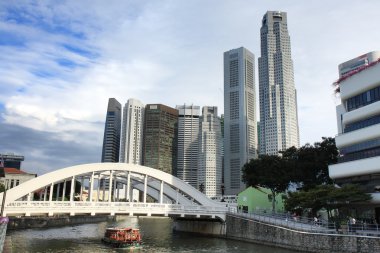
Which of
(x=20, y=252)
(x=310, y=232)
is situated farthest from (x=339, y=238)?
(x=20, y=252)

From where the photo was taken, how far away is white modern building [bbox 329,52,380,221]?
40906 mm

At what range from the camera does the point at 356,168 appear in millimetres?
42312

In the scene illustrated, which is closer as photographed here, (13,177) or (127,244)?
(127,244)

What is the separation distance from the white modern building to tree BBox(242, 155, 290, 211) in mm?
12913

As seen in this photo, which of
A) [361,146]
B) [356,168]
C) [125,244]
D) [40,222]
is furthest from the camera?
[40,222]

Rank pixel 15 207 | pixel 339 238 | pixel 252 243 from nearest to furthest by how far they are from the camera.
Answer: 1. pixel 339 238
2. pixel 15 207
3. pixel 252 243

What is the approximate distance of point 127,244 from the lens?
4062 centimetres

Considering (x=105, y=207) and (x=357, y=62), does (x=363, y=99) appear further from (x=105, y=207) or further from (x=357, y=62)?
(x=357, y=62)

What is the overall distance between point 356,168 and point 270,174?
18.3 metres

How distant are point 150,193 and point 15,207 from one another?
91.6ft

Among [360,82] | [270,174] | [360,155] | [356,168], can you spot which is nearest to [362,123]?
[360,155]

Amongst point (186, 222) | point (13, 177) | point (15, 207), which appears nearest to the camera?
point (15, 207)

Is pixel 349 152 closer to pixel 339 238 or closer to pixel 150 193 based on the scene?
pixel 339 238

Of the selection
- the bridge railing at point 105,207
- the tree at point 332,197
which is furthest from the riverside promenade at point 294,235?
the bridge railing at point 105,207
